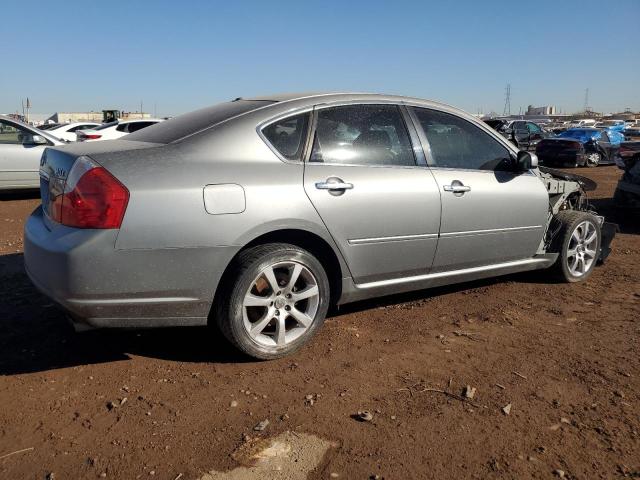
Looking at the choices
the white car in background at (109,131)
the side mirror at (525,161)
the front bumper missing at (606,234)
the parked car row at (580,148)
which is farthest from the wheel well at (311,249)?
the parked car row at (580,148)

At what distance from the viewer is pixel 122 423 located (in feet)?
8.84

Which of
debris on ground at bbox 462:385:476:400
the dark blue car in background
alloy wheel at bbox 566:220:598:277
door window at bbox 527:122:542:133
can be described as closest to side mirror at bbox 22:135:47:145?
alloy wheel at bbox 566:220:598:277

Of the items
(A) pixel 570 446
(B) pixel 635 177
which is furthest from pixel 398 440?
(B) pixel 635 177

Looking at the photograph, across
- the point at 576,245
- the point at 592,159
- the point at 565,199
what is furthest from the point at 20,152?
the point at 592,159

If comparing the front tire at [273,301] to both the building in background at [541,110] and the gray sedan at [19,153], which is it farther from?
the building in background at [541,110]

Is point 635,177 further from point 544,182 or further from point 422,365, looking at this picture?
point 422,365

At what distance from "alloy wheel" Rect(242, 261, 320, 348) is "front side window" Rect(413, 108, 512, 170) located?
4.54 ft

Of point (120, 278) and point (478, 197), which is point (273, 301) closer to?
point (120, 278)

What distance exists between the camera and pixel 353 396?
2.97 m

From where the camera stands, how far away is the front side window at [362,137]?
360cm

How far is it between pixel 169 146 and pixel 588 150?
63.6ft

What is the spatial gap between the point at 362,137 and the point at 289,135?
559mm

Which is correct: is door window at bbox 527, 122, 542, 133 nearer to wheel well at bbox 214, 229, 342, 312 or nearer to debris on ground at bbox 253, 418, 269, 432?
wheel well at bbox 214, 229, 342, 312

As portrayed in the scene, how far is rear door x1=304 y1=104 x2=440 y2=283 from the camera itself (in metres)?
3.47
